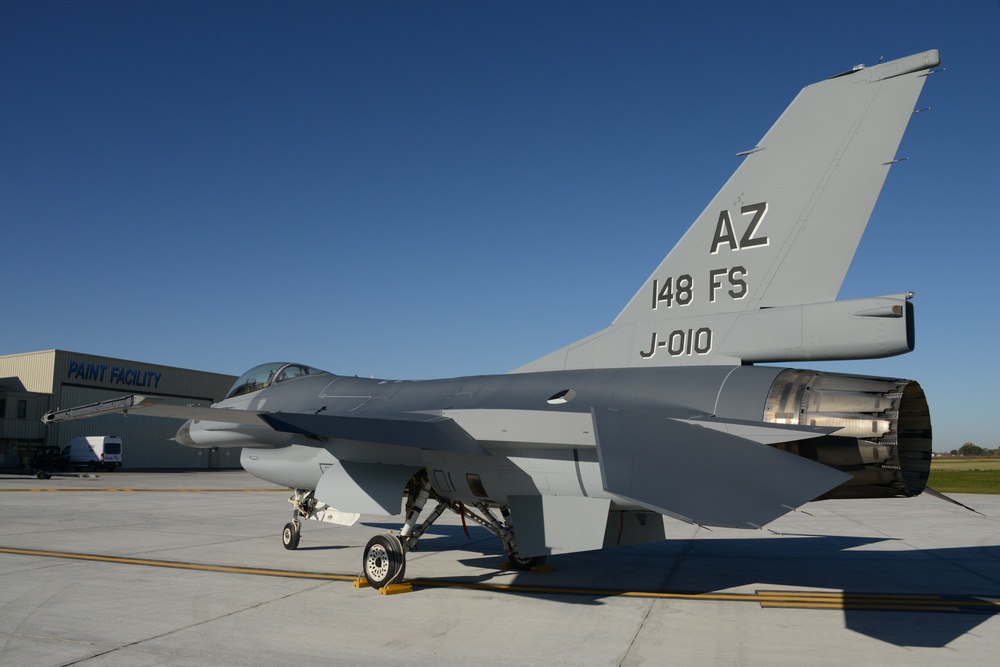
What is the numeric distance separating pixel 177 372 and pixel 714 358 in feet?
160

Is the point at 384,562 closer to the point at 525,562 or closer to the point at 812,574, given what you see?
the point at 525,562

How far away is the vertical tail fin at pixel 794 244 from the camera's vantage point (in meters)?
6.66

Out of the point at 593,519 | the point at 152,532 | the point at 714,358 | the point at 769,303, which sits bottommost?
the point at 152,532

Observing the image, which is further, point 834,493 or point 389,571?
point 389,571

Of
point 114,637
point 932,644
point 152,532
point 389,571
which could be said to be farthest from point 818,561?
Result: point 152,532

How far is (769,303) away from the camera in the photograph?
7133mm

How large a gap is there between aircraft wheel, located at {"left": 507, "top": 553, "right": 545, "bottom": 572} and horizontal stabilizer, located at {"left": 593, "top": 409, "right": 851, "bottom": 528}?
5.01 metres

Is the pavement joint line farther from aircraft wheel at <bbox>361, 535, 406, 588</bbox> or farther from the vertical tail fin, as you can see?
the vertical tail fin

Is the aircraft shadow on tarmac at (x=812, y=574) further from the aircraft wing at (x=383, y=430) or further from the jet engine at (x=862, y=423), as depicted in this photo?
the aircraft wing at (x=383, y=430)

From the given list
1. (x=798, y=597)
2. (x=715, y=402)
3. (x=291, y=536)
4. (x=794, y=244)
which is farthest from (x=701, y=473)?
(x=291, y=536)

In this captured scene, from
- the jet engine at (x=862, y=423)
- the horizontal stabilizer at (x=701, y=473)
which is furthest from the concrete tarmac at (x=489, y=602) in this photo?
the horizontal stabilizer at (x=701, y=473)

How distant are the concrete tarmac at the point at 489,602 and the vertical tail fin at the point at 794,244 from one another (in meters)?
2.63

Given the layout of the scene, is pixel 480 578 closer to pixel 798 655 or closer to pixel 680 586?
pixel 680 586

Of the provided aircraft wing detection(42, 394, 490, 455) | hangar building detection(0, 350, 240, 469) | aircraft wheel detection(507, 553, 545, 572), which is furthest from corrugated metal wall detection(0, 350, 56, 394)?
aircraft wheel detection(507, 553, 545, 572)
